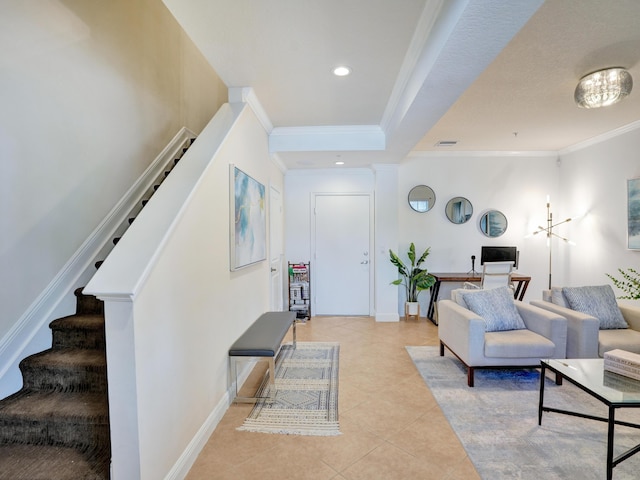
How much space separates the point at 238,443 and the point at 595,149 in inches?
228

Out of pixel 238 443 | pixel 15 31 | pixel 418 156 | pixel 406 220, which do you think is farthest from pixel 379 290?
pixel 15 31

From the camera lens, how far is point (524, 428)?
87.8 inches

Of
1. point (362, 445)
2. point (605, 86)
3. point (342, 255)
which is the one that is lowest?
point (362, 445)

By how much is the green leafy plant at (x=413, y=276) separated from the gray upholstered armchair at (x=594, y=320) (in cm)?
160

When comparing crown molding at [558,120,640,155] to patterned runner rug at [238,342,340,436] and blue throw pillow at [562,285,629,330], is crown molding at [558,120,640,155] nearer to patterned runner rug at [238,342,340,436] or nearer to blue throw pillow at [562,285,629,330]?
blue throw pillow at [562,285,629,330]

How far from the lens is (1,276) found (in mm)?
2012

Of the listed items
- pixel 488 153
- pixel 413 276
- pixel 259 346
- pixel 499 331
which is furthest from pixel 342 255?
pixel 259 346

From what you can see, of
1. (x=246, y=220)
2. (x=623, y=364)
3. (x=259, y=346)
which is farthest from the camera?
(x=246, y=220)

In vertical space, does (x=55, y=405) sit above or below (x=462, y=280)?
below

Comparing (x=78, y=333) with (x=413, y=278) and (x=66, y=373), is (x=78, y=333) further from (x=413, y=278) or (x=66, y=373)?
(x=413, y=278)

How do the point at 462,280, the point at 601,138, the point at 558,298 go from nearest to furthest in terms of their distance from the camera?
1. the point at 558,298
2. the point at 601,138
3. the point at 462,280

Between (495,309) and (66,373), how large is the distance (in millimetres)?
3413

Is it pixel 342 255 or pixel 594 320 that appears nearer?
pixel 594 320

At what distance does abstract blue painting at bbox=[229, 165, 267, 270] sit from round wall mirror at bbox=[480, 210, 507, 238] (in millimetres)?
3798
